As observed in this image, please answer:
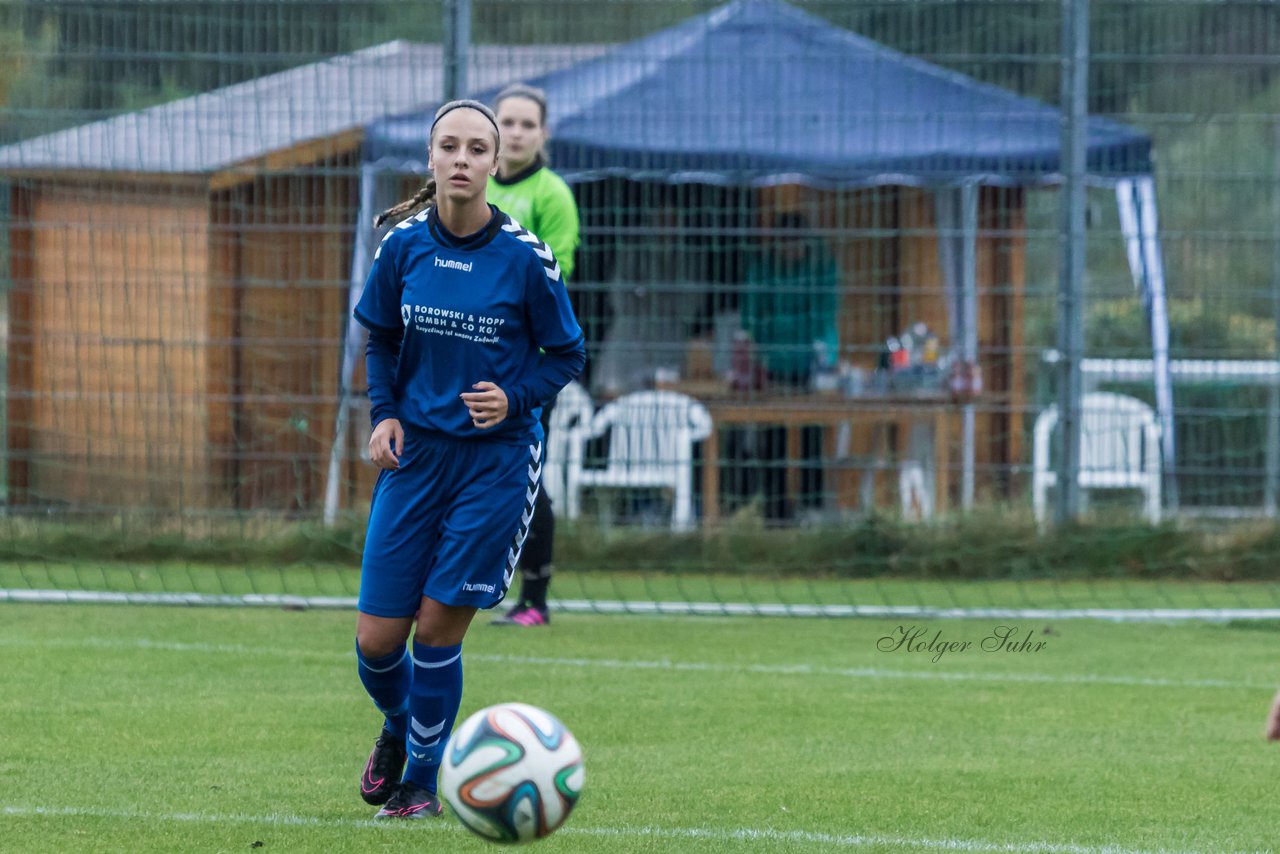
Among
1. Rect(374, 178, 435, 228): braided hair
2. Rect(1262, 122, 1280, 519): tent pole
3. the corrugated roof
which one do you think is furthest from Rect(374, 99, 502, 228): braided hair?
Rect(1262, 122, 1280, 519): tent pole

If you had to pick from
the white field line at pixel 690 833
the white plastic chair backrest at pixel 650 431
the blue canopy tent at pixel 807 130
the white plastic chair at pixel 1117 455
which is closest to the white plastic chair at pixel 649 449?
the white plastic chair backrest at pixel 650 431

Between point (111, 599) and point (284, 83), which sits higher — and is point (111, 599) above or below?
below

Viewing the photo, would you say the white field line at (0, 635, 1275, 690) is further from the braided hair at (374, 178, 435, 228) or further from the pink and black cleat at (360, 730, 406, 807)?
the braided hair at (374, 178, 435, 228)

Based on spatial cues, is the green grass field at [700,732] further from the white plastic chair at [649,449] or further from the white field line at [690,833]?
the white plastic chair at [649,449]

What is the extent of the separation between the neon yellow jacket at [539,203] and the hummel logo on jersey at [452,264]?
2945mm

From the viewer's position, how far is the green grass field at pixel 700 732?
4.68 meters

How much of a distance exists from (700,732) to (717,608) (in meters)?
3.29

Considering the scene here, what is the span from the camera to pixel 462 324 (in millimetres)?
4812

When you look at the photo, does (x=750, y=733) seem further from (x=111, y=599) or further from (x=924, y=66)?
(x=924, y=66)

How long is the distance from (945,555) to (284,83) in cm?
450

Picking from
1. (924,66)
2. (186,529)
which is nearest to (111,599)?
(186,529)

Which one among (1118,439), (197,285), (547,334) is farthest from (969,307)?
(547,334)

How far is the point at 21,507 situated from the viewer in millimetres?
10234

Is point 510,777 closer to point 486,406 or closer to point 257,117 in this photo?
point 486,406
